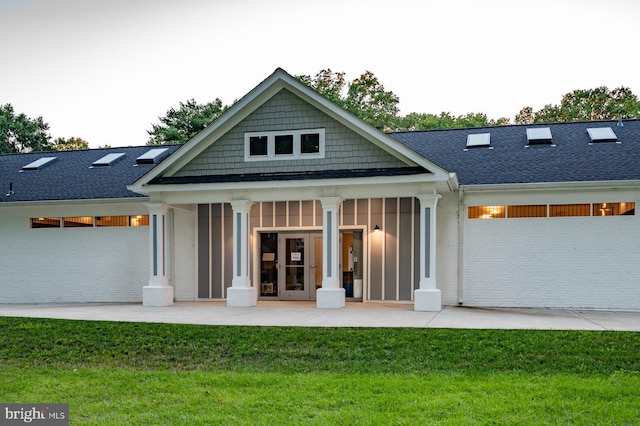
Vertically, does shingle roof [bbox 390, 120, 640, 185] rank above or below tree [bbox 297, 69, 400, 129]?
below

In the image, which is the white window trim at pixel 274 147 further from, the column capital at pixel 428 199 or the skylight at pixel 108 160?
the skylight at pixel 108 160

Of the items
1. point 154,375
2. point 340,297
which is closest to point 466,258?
point 340,297

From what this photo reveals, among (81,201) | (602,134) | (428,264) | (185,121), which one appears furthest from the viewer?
(185,121)

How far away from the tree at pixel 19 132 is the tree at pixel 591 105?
115 ft

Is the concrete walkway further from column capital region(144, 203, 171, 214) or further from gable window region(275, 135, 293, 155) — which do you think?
gable window region(275, 135, 293, 155)

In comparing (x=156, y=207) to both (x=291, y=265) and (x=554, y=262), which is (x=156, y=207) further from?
(x=554, y=262)

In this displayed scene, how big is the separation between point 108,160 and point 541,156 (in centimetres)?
1343

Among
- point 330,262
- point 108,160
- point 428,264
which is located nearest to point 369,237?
point 330,262

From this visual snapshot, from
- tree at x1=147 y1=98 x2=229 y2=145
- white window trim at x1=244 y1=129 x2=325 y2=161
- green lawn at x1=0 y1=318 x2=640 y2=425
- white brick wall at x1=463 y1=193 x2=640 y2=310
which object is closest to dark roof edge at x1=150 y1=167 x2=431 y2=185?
white window trim at x1=244 y1=129 x2=325 y2=161

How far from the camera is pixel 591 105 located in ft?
129

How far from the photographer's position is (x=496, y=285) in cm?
1443

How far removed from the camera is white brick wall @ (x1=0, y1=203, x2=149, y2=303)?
16.6 metres

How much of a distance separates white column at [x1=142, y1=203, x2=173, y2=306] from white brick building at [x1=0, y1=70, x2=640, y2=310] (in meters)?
0.04

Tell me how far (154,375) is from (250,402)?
1.88 m
